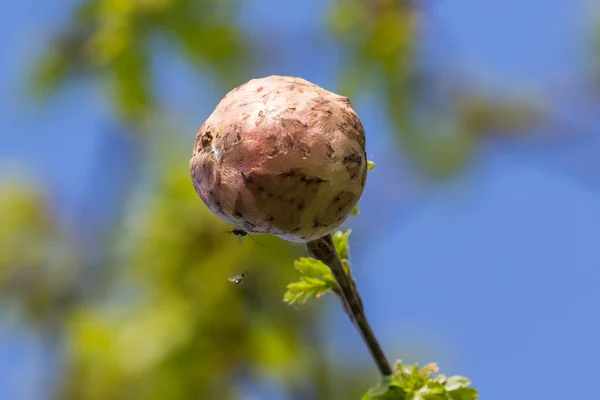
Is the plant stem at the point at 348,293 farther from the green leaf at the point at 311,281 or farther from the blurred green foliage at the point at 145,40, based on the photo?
the blurred green foliage at the point at 145,40

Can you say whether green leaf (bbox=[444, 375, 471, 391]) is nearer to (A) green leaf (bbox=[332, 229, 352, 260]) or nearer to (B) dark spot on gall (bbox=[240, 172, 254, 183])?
(A) green leaf (bbox=[332, 229, 352, 260])

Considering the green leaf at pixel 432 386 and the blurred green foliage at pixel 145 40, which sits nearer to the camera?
the green leaf at pixel 432 386

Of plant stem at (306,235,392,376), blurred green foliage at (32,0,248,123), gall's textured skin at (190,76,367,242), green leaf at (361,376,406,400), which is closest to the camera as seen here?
gall's textured skin at (190,76,367,242)

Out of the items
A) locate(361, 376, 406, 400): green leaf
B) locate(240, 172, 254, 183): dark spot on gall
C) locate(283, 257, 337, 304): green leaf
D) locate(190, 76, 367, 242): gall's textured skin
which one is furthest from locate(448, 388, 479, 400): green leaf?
locate(240, 172, 254, 183): dark spot on gall

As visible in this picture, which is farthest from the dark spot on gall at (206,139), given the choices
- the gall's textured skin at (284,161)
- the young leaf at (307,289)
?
the young leaf at (307,289)

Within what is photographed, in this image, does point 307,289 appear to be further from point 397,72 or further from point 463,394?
point 397,72

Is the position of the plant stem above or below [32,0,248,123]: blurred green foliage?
below
